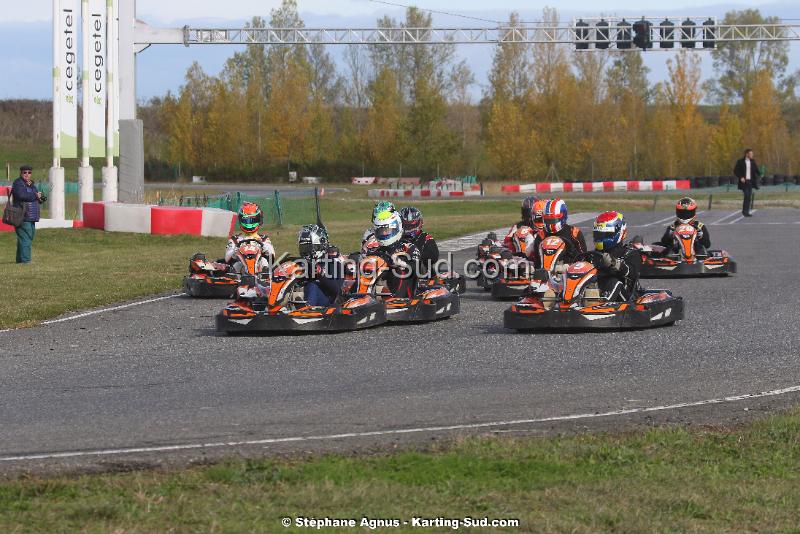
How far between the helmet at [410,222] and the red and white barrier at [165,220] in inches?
514

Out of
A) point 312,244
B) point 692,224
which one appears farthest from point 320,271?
point 692,224

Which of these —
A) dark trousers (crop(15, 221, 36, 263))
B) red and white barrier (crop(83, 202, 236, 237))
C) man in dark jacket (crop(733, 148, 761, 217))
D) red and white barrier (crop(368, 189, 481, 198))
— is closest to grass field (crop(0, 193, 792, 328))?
dark trousers (crop(15, 221, 36, 263))

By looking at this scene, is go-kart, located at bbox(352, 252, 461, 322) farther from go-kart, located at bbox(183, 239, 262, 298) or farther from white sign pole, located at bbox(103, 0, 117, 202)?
white sign pole, located at bbox(103, 0, 117, 202)

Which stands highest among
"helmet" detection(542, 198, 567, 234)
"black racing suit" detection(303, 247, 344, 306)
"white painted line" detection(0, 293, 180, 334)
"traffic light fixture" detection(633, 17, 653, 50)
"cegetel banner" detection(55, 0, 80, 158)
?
"traffic light fixture" detection(633, 17, 653, 50)

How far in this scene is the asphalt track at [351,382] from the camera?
272 inches

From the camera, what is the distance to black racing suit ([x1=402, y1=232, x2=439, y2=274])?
41.6ft

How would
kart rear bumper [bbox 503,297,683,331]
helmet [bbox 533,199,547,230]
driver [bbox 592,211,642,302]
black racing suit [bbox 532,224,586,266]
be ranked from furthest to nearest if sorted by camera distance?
helmet [bbox 533,199,547,230] < black racing suit [bbox 532,224,586,266] < driver [bbox 592,211,642,302] < kart rear bumper [bbox 503,297,683,331]

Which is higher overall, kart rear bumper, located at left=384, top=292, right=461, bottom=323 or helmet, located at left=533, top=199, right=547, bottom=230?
helmet, located at left=533, top=199, right=547, bottom=230

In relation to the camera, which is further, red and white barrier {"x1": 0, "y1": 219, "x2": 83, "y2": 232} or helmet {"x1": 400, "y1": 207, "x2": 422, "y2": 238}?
red and white barrier {"x1": 0, "y1": 219, "x2": 83, "y2": 232}

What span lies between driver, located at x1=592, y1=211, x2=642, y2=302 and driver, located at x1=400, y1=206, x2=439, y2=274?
1.74 meters

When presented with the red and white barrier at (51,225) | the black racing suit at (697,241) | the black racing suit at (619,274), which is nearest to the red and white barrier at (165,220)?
the red and white barrier at (51,225)

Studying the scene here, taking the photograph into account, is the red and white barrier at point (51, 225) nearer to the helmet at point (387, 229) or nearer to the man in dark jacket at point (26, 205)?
the man in dark jacket at point (26, 205)

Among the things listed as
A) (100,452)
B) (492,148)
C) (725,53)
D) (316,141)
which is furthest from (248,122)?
(100,452)

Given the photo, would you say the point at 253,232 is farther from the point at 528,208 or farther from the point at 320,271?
the point at 528,208
